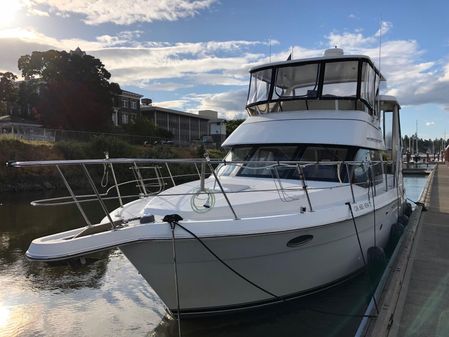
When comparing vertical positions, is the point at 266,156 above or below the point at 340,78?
below

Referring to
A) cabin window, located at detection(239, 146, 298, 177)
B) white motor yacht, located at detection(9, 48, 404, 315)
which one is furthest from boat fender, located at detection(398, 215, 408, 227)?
cabin window, located at detection(239, 146, 298, 177)

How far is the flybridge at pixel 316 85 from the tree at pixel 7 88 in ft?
162

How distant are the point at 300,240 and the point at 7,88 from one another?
53468mm

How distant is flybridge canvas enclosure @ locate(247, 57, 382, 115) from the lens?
8.60 m

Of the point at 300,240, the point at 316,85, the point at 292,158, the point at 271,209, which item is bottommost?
the point at 300,240

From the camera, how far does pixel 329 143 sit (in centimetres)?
761

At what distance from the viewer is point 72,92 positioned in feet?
144

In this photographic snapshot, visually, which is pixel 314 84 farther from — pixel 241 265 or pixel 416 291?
pixel 241 265

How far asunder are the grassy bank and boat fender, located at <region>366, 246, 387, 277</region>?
16966 millimetres

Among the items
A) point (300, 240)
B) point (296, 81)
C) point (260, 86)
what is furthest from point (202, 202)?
point (296, 81)

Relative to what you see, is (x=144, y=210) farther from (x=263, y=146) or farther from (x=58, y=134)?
(x=58, y=134)

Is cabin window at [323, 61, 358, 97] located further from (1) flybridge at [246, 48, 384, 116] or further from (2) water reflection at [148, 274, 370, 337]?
(2) water reflection at [148, 274, 370, 337]

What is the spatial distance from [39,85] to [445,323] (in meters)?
47.2

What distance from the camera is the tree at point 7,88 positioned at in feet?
169
